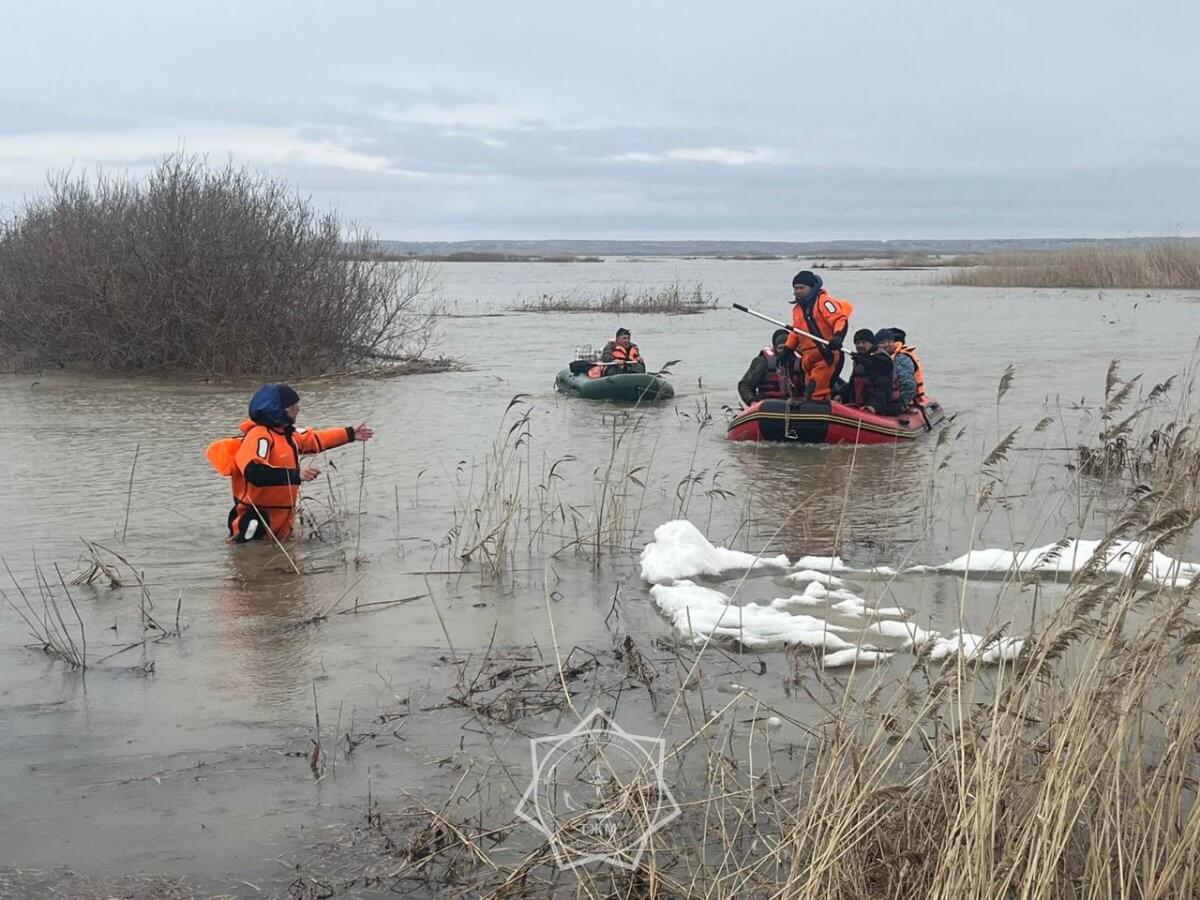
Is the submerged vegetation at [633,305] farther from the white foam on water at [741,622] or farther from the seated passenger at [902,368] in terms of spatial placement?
the white foam on water at [741,622]

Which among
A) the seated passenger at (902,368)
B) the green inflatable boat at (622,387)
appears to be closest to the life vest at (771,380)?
the seated passenger at (902,368)

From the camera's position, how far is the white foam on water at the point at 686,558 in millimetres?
7176

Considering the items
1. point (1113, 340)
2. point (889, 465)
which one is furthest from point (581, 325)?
point (889, 465)

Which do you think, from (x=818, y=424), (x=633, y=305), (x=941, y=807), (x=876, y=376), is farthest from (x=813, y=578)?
(x=633, y=305)

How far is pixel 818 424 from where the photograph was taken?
12.8m

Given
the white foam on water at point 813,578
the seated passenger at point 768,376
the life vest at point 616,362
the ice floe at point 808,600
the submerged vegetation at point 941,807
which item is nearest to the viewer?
the submerged vegetation at point 941,807

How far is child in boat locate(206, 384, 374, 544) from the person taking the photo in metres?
7.69

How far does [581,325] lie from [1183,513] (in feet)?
93.8

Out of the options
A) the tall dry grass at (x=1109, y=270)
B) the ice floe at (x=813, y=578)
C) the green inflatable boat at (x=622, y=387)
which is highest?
the tall dry grass at (x=1109, y=270)

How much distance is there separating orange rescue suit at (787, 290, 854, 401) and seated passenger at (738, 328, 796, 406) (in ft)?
0.57

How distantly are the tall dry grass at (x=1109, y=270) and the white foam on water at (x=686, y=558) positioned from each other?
32.5 metres

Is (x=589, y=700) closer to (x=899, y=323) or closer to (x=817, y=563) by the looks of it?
(x=817, y=563)

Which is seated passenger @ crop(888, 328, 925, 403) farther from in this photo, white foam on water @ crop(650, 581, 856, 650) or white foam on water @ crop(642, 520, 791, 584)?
white foam on water @ crop(650, 581, 856, 650)

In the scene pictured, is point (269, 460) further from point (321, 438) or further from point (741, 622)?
point (741, 622)
